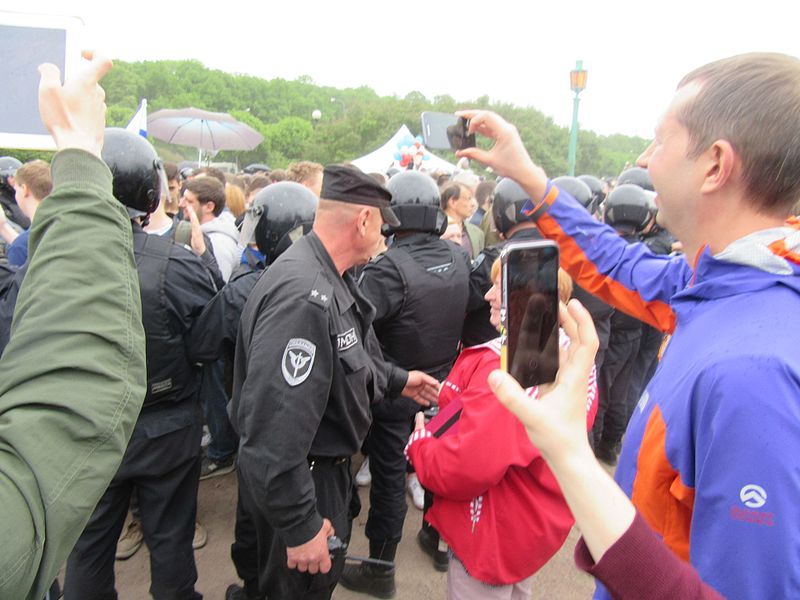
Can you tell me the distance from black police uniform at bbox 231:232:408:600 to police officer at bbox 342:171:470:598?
36.9 inches

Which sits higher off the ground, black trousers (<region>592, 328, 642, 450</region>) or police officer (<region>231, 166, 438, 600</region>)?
police officer (<region>231, 166, 438, 600</region>)

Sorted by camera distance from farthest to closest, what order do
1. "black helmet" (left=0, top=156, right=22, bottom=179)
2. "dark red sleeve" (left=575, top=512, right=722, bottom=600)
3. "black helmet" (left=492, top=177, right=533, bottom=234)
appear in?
1. "black helmet" (left=0, top=156, right=22, bottom=179)
2. "black helmet" (left=492, top=177, right=533, bottom=234)
3. "dark red sleeve" (left=575, top=512, right=722, bottom=600)

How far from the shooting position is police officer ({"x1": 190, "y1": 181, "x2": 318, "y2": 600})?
9.70 feet

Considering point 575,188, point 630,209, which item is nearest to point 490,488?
point 575,188

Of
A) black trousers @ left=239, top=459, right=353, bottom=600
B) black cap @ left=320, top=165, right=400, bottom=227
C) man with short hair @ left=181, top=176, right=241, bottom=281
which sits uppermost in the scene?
black cap @ left=320, top=165, right=400, bottom=227

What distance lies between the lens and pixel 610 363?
539cm

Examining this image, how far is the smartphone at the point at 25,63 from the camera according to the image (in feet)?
7.67

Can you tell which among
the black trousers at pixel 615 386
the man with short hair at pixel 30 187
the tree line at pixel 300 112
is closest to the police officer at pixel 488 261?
the black trousers at pixel 615 386

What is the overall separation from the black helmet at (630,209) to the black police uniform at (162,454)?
386 centimetres

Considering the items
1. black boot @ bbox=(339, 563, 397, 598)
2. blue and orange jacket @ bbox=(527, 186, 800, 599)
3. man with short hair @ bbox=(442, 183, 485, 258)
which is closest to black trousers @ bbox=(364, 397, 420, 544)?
black boot @ bbox=(339, 563, 397, 598)

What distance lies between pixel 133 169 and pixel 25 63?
590 mm

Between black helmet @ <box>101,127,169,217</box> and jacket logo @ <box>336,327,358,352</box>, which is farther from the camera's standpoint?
black helmet @ <box>101,127,169,217</box>

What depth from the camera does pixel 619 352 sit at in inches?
212

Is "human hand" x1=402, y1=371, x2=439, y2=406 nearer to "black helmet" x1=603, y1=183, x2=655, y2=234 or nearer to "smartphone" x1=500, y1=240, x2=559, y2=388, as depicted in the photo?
"smartphone" x1=500, y1=240, x2=559, y2=388
